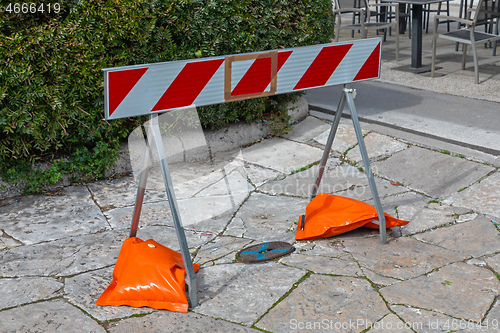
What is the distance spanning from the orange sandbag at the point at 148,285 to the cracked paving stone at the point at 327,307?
469mm

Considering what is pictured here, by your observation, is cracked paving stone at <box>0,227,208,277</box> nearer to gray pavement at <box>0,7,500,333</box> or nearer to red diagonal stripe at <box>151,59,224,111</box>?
gray pavement at <box>0,7,500,333</box>

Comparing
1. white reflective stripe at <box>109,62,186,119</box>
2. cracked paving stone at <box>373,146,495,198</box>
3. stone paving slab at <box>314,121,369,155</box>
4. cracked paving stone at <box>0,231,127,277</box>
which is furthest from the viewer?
stone paving slab at <box>314,121,369,155</box>

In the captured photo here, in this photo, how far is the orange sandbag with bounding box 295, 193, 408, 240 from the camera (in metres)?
3.52

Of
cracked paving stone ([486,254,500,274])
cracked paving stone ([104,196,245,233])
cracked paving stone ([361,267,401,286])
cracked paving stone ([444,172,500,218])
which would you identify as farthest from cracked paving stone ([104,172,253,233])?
cracked paving stone ([486,254,500,274])

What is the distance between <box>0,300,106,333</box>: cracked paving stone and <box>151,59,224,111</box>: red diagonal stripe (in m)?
1.13

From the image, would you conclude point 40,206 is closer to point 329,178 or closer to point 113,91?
point 113,91

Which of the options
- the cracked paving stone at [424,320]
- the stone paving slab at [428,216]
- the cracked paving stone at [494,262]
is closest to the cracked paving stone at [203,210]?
the stone paving slab at [428,216]

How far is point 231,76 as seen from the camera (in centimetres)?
304

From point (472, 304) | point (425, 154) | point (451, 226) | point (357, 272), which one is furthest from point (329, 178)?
point (472, 304)

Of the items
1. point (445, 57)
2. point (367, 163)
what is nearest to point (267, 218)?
point (367, 163)

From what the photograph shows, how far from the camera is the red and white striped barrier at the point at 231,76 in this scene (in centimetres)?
270

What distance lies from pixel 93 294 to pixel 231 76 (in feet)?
4.68

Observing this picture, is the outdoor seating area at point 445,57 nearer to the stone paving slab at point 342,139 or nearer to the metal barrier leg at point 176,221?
the stone paving slab at point 342,139

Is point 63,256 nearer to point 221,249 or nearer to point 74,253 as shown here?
point 74,253
